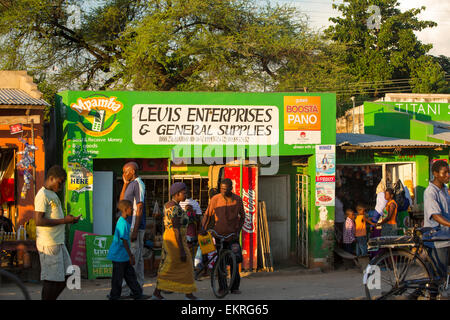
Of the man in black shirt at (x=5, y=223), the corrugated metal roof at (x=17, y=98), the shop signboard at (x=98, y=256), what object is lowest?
the shop signboard at (x=98, y=256)

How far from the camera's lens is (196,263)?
32.4 ft

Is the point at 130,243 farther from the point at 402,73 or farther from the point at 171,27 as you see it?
the point at 402,73

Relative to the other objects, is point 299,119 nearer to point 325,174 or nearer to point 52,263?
point 325,174

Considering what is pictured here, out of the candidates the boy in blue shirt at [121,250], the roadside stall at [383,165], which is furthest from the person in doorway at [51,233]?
the roadside stall at [383,165]

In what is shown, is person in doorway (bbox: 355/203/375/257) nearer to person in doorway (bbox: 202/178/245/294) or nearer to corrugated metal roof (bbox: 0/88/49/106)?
person in doorway (bbox: 202/178/245/294)

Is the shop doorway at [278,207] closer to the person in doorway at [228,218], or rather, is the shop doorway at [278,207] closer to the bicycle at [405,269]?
the person in doorway at [228,218]

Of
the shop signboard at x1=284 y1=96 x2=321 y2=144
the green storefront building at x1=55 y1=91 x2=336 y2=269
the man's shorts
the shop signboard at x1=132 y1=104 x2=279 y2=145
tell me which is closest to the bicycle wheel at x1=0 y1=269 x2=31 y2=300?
the man's shorts

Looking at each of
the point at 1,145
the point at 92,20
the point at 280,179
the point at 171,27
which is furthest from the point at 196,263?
the point at 92,20

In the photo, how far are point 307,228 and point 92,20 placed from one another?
1630 cm

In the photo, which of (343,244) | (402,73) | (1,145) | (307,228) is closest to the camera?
(1,145)

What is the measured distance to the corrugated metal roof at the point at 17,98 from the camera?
398 inches

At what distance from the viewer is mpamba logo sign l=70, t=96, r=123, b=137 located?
10461 millimetres

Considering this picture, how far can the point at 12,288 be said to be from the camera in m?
5.55

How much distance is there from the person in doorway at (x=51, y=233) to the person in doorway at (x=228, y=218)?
265 cm
